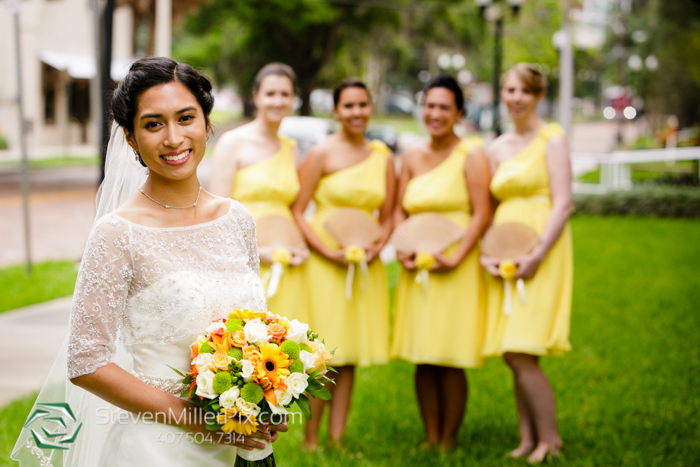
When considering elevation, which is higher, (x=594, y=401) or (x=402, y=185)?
(x=402, y=185)

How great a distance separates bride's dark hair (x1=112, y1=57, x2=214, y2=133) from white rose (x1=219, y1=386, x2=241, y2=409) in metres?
0.89

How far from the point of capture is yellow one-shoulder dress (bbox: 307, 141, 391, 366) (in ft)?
15.7

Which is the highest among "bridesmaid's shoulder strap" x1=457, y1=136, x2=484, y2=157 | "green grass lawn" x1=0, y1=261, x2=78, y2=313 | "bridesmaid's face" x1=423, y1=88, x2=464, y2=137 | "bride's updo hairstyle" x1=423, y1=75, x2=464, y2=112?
"bride's updo hairstyle" x1=423, y1=75, x2=464, y2=112

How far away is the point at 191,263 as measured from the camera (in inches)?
93.7

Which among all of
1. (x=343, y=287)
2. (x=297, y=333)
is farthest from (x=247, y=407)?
(x=343, y=287)

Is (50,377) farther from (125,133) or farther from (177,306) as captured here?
(125,133)

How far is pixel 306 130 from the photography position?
26.7m

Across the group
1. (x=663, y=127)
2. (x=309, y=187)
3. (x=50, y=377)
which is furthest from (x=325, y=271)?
(x=663, y=127)

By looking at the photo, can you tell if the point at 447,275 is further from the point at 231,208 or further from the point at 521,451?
the point at 231,208

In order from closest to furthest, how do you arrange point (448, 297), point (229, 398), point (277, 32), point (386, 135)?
1. point (229, 398)
2. point (448, 297)
3. point (277, 32)
4. point (386, 135)

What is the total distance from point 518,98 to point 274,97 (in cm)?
153

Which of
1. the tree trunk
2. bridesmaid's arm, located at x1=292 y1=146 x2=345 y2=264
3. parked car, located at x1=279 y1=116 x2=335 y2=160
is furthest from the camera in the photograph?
the tree trunk

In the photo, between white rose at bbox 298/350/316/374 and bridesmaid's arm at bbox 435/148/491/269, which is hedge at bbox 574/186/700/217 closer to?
bridesmaid's arm at bbox 435/148/491/269

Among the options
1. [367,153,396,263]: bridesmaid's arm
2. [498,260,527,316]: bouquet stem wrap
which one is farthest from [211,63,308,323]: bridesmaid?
[498,260,527,316]: bouquet stem wrap
